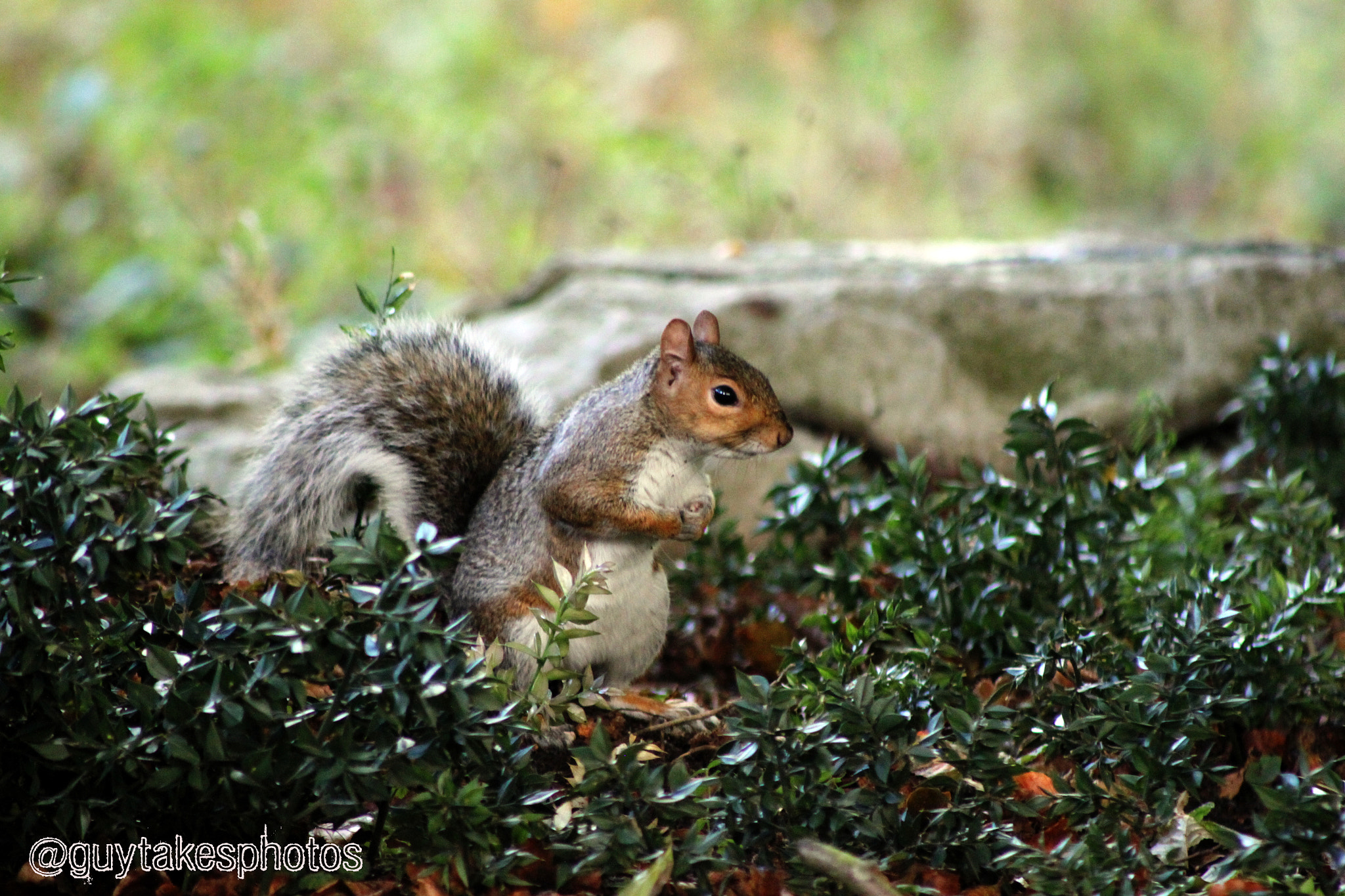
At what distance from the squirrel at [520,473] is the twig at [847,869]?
1.74 feet

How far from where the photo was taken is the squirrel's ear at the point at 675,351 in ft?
6.22

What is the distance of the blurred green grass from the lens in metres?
5.18

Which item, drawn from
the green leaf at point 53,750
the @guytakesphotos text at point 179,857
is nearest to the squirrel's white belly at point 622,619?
the @guytakesphotos text at point 179,857

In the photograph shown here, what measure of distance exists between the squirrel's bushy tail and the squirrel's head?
34cm

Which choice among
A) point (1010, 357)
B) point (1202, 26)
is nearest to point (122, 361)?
point (1010, 357)

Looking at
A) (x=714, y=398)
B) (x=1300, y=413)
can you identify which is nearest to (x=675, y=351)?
(x=714, y=398)

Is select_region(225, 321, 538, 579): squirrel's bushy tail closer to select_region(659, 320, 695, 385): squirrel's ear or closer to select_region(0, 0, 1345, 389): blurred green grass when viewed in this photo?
select_region(659, 320, 695, 385): squirrel's ear

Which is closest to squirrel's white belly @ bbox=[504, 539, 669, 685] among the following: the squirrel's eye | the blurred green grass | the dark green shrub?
the squirrel's eye

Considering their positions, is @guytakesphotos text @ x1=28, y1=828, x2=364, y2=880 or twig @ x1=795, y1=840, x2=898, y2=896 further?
@guytakesphotos text @ x1=28, y1=828, x2=364, y2=880

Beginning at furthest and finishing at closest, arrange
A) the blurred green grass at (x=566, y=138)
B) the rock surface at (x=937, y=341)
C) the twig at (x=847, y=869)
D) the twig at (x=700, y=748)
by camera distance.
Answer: the blurred green grass at (x=566, y=138) < the rock surface at (x=937, y=341) < the twig at (x=700, y=748) < the twig at (x=847, y=869)

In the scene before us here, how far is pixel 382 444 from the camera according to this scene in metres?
1.96

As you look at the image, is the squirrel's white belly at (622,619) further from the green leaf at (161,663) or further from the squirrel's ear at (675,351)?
the green leaf at (161,663)

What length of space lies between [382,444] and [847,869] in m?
1.00

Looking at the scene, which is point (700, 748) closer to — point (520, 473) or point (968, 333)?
point (520, 473)
